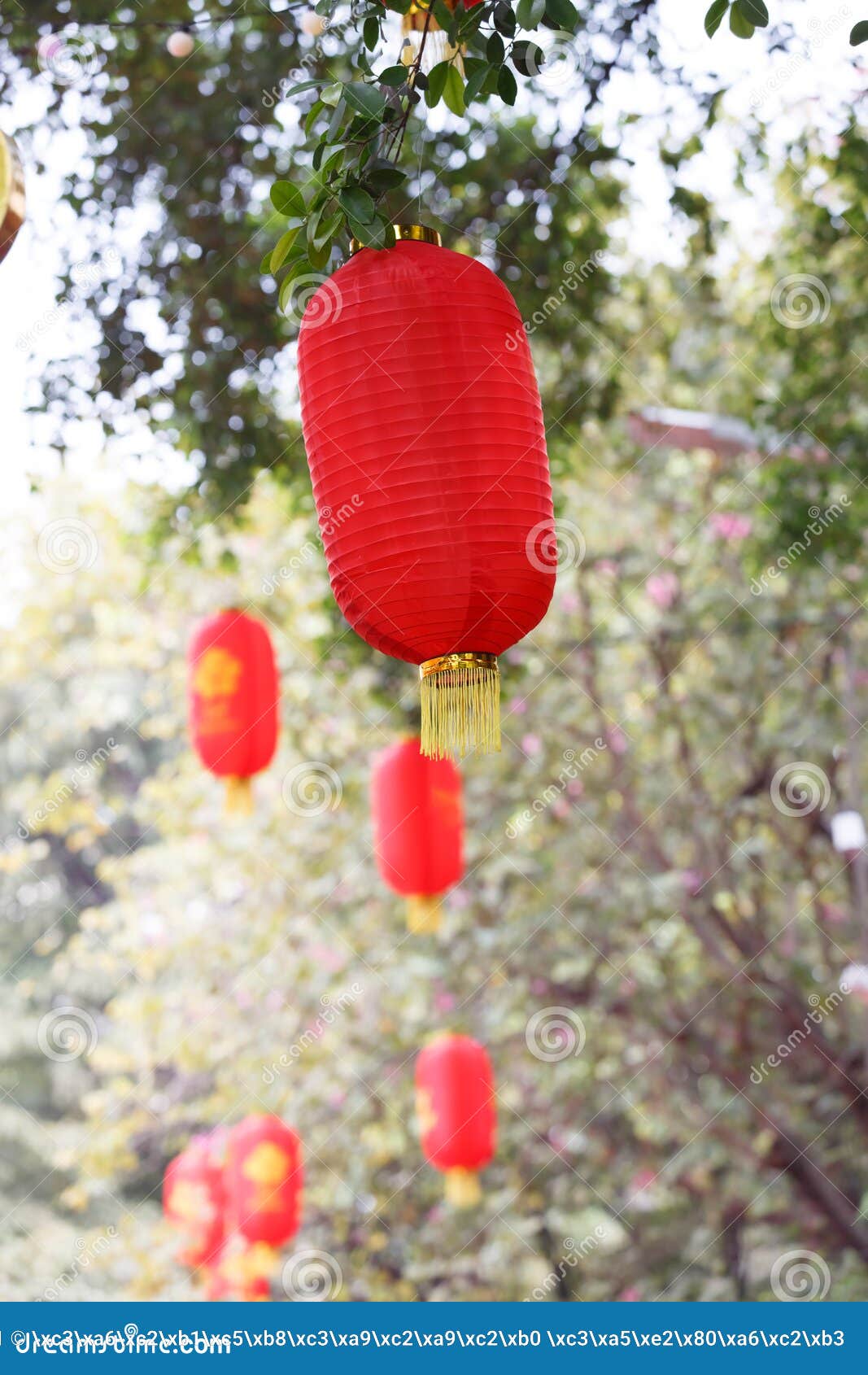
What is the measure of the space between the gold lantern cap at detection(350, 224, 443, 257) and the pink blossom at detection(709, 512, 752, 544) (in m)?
3.08

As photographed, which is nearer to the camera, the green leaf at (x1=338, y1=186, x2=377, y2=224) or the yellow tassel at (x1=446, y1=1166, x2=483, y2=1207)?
the green leaf at (x1=338, y1=186, x2=377, y2=224)

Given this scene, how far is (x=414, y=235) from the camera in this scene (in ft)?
4.02

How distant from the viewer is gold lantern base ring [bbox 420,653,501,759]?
1194 millimetres

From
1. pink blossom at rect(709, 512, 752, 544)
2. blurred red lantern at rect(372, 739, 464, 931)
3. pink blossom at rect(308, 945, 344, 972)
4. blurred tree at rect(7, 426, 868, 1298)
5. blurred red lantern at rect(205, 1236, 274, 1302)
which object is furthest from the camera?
pink blossom at rect(308, 945, 344, 972)

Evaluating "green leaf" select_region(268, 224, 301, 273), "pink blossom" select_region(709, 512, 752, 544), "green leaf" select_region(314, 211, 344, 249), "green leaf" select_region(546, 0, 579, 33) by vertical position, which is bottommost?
"green leaf" select_region(268, 224, 301, 273)

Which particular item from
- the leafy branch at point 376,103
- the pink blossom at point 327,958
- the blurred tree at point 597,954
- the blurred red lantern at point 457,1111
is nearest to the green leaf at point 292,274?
the leafy branch at point 376,103

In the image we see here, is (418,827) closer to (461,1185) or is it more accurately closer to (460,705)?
(461,1185)

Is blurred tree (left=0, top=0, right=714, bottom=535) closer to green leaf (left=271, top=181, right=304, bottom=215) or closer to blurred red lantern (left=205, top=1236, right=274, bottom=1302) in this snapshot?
green leaf (left=271, top=181, right=304, bottom=215)

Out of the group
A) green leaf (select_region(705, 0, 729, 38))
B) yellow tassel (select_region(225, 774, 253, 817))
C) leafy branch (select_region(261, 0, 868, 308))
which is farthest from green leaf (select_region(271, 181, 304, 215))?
yellow tassel (select_region(225, 774, 253, 817))

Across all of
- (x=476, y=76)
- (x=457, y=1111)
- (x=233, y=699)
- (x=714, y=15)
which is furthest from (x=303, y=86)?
(x=457, y=1111)

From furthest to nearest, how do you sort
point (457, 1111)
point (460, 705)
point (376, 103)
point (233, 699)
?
point (457, 1111), point (233, 699), point (460, 705), point (376, 103)

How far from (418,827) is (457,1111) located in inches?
30.5

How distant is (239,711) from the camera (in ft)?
7.67
